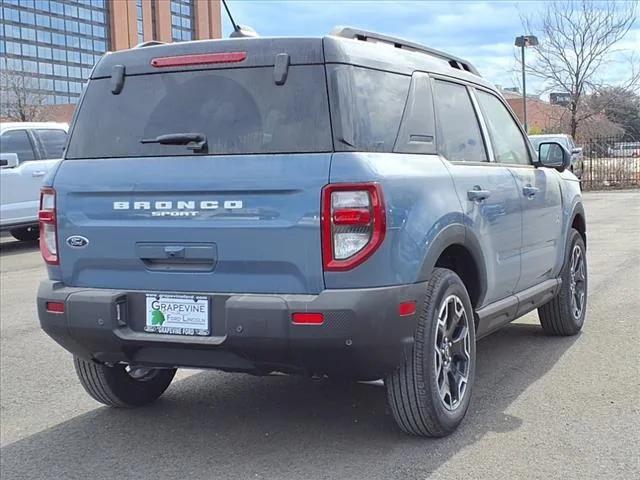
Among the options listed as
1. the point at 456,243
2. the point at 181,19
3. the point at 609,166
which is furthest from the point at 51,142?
the point at 181,19

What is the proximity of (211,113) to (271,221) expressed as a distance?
0.69 meters

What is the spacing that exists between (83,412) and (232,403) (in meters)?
0.90

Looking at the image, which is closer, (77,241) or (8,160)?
(77,241)

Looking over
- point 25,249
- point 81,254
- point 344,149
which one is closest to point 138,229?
point 81,254

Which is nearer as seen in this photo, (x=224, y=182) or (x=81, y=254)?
(x=224, y=182)

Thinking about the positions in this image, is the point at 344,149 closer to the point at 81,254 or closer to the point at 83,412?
the point at 81,254

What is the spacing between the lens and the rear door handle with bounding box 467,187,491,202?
4621 mm

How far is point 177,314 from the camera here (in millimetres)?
3980

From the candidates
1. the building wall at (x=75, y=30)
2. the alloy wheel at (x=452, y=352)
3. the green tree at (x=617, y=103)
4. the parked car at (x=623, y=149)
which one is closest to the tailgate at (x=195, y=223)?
the alloy wheel at (x=452, y=352)

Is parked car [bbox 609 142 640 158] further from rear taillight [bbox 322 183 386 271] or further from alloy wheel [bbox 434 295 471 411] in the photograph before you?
rear taillight [bbox 322 183 386 271]

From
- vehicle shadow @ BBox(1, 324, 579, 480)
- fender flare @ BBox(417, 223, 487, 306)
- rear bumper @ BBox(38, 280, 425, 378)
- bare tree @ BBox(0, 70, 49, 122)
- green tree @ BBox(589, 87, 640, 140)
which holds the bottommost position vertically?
vehicle shadow @ BBox(1, 324, 579, 480)

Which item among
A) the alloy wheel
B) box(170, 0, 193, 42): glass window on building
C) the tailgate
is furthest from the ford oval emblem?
box(170, 0, 193, 42): glass window on building

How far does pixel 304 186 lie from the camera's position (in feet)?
12.3

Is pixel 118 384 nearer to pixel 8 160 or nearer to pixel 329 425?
pixel 329 425
